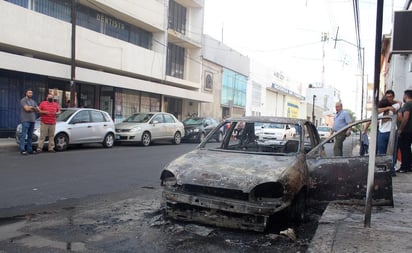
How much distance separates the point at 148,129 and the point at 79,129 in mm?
3982

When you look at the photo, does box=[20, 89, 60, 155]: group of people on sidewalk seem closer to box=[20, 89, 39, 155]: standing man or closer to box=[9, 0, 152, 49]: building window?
box=[20, 89, 39, 155]: standing man

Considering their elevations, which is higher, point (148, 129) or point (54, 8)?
point (54, 8)

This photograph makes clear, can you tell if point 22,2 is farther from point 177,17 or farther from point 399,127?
point 399,127

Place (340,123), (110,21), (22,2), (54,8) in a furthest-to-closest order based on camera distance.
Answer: (110,21), (54,8), (22,2), (340,123)

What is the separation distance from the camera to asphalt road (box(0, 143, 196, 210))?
674 centimetres

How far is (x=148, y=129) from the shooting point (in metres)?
17.6

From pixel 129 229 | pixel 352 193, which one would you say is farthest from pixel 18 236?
pixel 352 193

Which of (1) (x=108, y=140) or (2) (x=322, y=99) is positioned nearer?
(1) (x=108, y=140)

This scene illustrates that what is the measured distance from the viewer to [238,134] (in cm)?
695

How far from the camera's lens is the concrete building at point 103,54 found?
17094 mm

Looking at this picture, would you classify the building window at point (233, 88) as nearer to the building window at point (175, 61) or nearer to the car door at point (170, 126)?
the building window at point (175, 61)

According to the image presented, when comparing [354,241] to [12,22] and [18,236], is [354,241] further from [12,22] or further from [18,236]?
[12,22]

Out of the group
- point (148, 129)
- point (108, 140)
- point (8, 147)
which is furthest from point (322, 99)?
point (8, 147)

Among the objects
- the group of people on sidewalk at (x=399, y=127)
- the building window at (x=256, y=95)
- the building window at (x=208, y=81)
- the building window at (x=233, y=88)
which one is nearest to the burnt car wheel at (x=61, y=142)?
the group of people on sidewalk at (x=399, y=127)
